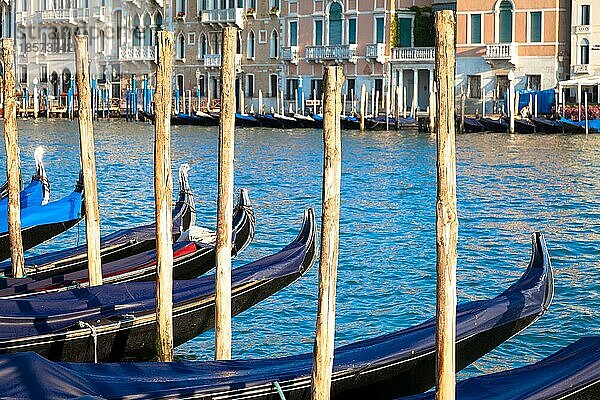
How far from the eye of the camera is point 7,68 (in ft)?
21.6

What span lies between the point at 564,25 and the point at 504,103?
194cm

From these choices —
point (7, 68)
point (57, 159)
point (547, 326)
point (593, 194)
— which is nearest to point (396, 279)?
point (547, 326)

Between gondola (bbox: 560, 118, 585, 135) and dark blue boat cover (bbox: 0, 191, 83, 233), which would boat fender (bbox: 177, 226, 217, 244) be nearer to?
dark blue boat cover (bbox: 0, 191, 83, 233)

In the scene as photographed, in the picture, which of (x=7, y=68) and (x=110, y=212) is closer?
(x=7, y=68)

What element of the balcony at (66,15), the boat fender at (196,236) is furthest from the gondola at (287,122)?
the boat fender at (196,236)

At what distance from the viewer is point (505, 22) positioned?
2419 cm

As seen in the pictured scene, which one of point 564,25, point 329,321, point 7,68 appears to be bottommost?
point 329,321

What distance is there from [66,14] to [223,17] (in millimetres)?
5141

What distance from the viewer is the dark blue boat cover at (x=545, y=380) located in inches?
156

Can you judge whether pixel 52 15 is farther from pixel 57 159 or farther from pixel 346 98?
pixel 57 159

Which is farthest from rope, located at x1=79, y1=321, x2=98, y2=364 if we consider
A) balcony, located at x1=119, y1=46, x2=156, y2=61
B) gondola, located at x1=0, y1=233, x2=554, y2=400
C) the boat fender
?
balcony, located at x1=119, y1=46, x2=156, y2=61

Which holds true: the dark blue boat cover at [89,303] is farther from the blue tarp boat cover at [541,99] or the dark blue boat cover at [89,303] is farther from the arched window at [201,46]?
the arched window at [201,46]

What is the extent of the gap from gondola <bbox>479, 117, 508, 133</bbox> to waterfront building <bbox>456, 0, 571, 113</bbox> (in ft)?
5.45

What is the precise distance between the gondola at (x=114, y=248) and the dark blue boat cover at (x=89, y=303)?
902 millimetres
